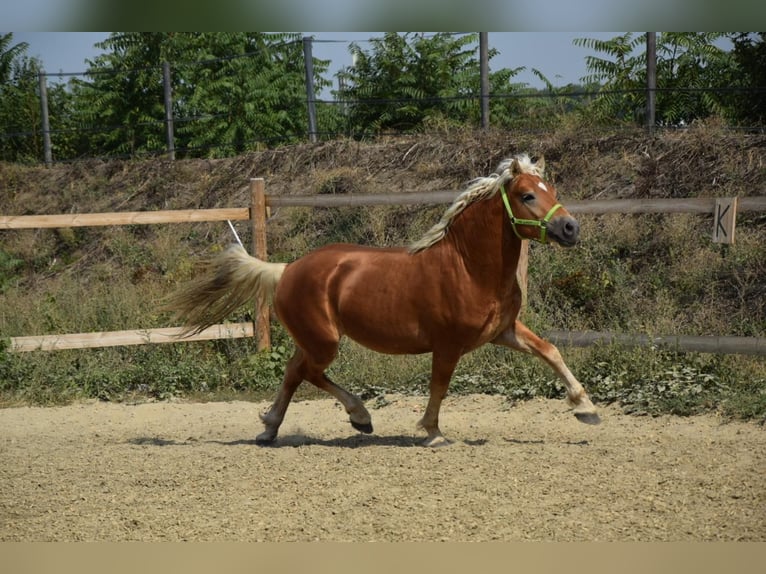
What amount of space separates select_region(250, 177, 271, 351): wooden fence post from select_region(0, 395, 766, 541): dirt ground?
1.73 meters

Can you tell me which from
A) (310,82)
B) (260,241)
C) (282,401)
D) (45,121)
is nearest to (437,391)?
(282,401)

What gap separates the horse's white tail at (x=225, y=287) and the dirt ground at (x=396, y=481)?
102 cm

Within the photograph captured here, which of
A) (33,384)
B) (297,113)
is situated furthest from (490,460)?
(297,113)

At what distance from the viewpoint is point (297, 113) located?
1673 centimetres

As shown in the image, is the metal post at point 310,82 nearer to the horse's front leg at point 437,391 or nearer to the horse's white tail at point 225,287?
the horse's white tail at point 225,287

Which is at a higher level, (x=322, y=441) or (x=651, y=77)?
(x=651, y=77)

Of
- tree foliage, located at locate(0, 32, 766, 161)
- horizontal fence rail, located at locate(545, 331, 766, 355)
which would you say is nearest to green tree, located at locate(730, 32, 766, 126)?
tree foliage, located at locate(0, 32, 766, 161)

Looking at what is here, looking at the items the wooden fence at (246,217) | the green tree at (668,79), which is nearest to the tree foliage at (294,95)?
the green tree at (668,79)

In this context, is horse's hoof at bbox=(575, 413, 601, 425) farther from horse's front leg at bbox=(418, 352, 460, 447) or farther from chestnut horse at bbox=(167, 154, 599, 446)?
horse's front leg at bbox=(418, 352, 460, 447)

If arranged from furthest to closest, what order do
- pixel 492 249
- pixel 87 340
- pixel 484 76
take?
pixel 484 76 < pixel 87 340 < pixel 492 249

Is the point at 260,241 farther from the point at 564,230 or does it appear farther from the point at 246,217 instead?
the point at 564,230

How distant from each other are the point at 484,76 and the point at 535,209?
7946 millimetres

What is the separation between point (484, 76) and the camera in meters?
13.1

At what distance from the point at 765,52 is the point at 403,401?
25.1 feet
